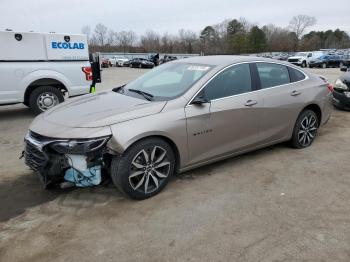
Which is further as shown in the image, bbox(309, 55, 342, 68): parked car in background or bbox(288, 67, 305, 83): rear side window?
bbox(309, 55, 342, 68): parked car in background

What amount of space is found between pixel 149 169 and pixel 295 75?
3.01 metres

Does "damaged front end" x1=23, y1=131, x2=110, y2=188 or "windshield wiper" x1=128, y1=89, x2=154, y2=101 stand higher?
"windshield wiper" x1=128, y1=89, x2=154, y2=101

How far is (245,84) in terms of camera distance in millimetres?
4777

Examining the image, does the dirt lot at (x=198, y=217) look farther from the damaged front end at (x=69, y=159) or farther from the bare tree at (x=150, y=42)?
the bare tree at (x=150, y=42)

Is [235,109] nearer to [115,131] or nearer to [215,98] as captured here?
[215,98]

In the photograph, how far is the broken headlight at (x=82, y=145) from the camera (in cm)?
356

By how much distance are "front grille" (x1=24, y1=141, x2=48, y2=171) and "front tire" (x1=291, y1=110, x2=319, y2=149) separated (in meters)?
3.75

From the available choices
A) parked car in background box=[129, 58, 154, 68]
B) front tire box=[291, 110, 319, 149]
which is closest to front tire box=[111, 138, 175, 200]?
front tire box=[291, 110, 319, 149]

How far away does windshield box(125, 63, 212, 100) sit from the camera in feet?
14.4

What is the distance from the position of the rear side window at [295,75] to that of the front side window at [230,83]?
3.17 ft

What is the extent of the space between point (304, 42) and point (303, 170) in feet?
337

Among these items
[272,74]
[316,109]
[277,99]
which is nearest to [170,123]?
[277,99]

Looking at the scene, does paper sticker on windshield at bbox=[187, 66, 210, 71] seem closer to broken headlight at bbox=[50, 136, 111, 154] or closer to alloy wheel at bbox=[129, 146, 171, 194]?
alloy wheel at bbox=[129, 146, 171, 194]

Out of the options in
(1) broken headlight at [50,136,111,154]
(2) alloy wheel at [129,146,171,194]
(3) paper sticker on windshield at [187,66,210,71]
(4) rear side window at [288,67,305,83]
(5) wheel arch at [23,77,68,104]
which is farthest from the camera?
(5) wheel arch at [23,77,68,104]
